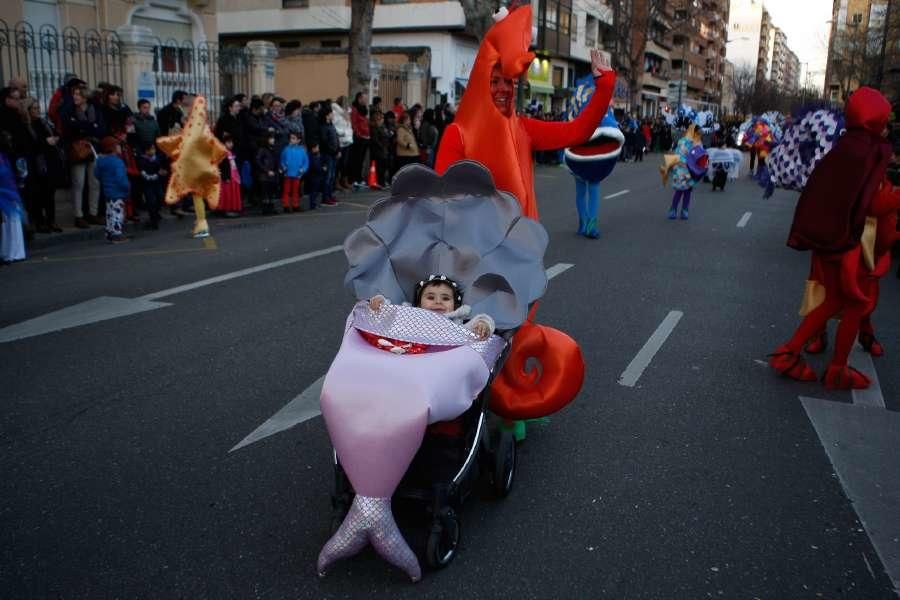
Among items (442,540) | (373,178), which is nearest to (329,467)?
(442,540)

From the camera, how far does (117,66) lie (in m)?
16.3

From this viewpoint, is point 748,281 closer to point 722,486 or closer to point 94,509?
point 722,486

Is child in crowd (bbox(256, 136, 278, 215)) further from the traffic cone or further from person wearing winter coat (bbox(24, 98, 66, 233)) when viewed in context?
the traffic cone

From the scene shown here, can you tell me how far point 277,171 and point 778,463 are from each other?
11.3 meters

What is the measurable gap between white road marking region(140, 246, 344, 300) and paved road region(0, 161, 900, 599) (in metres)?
0.07

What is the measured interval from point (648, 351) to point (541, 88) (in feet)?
130

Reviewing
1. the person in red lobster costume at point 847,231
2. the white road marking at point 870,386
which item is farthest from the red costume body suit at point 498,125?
the white road marking at point 870,386

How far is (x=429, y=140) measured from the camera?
63.8 feet

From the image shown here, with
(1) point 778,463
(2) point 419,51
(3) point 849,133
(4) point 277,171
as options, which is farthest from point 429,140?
(1) point 778,463

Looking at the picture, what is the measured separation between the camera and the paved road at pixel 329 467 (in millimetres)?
3102

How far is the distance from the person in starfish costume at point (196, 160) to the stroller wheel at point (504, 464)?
8.54m

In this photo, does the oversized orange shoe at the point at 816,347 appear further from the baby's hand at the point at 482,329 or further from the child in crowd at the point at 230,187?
the child in crowd at the point at 230,187

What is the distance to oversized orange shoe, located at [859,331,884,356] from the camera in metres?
6.40

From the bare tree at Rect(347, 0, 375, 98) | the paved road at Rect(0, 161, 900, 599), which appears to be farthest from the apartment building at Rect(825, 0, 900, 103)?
the paved road at Rect(0, 161, 900, 599)
